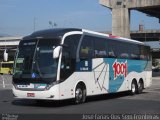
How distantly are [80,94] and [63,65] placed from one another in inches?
73.4

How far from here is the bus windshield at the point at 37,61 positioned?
1736cm

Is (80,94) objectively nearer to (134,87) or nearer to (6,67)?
(134,87)

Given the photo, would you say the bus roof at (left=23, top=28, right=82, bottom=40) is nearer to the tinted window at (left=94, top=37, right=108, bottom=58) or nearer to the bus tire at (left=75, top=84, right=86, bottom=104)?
the tinted window at (left=94, top=37, right=108, bottom=58)

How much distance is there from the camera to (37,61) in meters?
17.6

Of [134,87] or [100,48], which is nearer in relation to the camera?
[100,48]

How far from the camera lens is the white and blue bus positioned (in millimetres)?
17359

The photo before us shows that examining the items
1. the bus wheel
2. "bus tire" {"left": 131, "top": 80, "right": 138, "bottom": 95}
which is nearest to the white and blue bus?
"bus tire" {"left": 131, "top": 80, "right": 138, "bottom": 95}

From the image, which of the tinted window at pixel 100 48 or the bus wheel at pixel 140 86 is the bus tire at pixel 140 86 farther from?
the tinted window at pixel 100 48

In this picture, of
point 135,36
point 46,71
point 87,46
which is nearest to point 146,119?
point 46,71

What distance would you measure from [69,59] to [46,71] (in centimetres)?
123

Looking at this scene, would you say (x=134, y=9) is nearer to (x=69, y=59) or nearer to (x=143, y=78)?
(x=143, y=78)

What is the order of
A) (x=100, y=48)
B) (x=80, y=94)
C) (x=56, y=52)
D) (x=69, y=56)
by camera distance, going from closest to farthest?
(x=56, y=52)
(x=69, y=56)
(x=80, y=94)
(x=100, y=48)

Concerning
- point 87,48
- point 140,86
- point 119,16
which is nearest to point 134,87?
point 140,86

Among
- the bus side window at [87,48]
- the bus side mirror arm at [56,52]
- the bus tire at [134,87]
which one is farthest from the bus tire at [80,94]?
the bus tire at [134,87]
